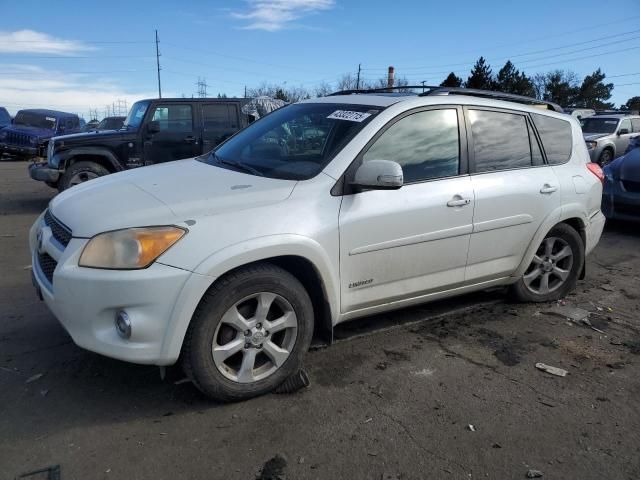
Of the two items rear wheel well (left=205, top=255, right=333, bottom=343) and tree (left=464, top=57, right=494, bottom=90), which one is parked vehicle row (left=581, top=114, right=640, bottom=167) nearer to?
rear wheel well (left=205, top=255, right=333, bottom=343)

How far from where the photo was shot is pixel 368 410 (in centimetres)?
289

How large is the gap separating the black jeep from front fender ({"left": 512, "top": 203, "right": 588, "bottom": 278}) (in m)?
6.37

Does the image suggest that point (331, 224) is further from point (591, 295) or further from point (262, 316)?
point (591, 295)

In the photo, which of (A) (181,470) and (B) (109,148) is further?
(B) (109,148)

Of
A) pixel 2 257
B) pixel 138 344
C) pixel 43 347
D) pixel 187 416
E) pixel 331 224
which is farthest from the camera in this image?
pixel 2 257

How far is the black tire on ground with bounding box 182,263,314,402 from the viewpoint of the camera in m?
2.67

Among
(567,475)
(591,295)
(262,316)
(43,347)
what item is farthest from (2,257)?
(591,295)

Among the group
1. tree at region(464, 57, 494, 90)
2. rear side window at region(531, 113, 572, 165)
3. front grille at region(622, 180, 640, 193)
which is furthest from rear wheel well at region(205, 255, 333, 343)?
tree at region(464, 57, 494, 90)

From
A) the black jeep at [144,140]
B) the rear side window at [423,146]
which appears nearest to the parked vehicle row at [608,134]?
the black jeep at [144,140]

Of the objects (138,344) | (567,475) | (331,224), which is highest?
(331,224)

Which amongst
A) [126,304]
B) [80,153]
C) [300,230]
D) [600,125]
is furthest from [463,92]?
[600,125]

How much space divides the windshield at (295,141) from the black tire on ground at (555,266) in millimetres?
2070

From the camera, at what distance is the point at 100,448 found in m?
2.51

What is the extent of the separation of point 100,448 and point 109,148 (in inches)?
279
